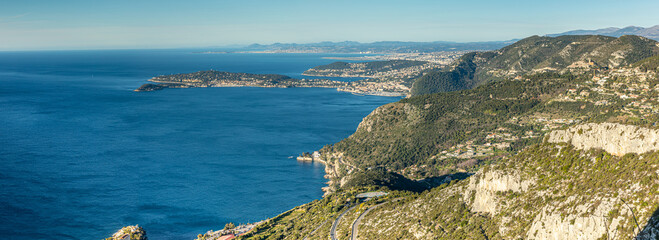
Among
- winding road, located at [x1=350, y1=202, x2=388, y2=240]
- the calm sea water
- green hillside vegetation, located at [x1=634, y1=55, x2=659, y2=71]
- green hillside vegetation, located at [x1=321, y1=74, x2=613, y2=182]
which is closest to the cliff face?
winding road, located at [x1=350, y1=202, x2=388, y2=240]

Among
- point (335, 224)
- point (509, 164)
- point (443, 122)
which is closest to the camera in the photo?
point (509, 164)

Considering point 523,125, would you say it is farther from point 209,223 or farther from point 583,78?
point 209,223

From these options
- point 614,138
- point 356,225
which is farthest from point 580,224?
point 356,225

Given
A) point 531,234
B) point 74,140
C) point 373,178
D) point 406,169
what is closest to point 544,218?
point 531,234

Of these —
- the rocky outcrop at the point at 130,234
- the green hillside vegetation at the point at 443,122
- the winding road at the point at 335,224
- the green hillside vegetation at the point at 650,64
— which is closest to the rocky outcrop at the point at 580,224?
the winding road at the point at 335,224

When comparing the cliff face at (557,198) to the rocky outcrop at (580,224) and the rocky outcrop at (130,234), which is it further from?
the rocky outcrop at (130,234)

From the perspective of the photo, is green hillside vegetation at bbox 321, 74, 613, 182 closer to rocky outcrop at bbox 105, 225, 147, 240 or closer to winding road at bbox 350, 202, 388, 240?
winding road at bbox 350, 202, 388, 240

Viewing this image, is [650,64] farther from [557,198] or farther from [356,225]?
[557,198]
